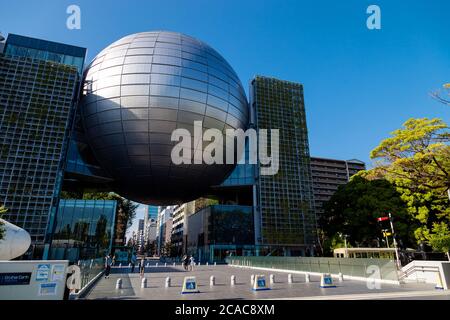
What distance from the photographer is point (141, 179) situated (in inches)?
1668

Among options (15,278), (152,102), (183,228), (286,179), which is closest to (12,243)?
(15,278)

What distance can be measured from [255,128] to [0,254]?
39984 mm

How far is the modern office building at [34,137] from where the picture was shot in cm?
3453

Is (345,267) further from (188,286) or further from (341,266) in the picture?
(188,286)

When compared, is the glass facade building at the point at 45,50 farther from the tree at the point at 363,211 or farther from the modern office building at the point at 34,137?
the tree at the point at 363,211

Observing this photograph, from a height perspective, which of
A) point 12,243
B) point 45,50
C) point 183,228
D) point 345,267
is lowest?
point 345,267

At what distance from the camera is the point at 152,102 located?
3616 centimetres

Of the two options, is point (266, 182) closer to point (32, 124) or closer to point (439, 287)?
point (439, 287)

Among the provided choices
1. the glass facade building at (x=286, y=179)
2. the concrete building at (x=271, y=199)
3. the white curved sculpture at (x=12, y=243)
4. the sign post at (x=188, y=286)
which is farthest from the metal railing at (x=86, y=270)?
the glass facade building at (x=286, y=179)

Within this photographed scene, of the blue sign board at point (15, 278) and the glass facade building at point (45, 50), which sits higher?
the glass facade building at point (45, 50)

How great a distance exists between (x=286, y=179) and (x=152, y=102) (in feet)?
87.9

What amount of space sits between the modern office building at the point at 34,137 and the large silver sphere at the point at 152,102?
3.48m
